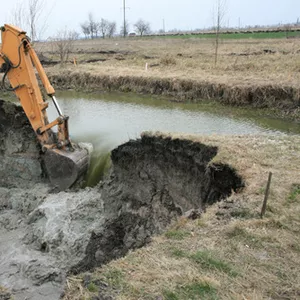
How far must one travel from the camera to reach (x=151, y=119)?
14.6 metres

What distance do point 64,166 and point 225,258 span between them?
593cm

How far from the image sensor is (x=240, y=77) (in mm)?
19438

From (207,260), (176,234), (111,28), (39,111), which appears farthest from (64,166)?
(111,28)

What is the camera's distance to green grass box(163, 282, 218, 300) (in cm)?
369

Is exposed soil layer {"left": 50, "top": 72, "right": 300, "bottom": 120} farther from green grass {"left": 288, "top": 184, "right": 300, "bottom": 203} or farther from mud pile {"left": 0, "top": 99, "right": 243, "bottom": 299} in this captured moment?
green grass {"left": 288, "top": 184, "right": 300, "bottom": 203}

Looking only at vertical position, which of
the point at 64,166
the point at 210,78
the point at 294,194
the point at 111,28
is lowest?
the point at 64,166

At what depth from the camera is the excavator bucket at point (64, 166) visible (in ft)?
30.3

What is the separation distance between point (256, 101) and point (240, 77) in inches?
119

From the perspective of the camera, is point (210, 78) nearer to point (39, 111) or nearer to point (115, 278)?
point (39, 111)

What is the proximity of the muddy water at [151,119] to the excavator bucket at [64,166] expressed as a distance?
1568 mm

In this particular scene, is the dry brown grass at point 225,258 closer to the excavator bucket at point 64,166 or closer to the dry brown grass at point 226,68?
the excavator bucket at point 64,166

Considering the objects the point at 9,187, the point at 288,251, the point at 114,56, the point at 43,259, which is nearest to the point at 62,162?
the point at 9,187

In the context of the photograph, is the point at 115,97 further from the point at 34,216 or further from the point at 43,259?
the point at 43,259

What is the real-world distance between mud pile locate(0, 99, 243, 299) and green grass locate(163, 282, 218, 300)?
2954 mm
